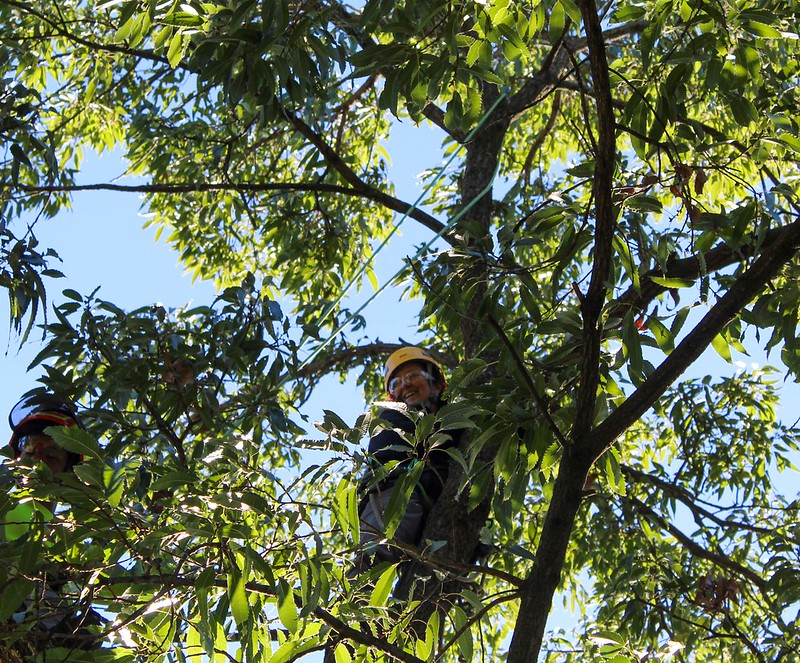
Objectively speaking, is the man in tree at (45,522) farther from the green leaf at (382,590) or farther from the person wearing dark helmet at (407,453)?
the person wearing dark helmet at (407,453)

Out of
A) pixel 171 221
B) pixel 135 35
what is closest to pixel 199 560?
pixel 135 35

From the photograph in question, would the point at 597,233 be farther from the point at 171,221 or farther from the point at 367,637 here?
the point at 171,221

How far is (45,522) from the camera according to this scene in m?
2.03

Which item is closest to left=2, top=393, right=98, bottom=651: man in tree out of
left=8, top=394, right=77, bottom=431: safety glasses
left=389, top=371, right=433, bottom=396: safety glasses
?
left=8, top=394, right=77, bottom=431: safety glasses

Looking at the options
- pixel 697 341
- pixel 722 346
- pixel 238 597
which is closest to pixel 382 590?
pixel 238 597

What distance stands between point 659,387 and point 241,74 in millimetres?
1428

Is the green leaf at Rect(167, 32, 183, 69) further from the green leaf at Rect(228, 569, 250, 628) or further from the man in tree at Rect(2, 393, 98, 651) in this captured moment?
the green leaf at Rect(228, 569, 250, 628)

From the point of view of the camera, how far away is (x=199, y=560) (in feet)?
7.26

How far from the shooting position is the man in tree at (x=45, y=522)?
207 cm

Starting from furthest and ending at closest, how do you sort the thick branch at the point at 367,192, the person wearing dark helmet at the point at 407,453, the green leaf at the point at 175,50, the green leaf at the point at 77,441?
1. the thick branch at the point at 367,192
2. the person wearing dark helmet at the point at 407,453
3. the green leaf at the point at 175,50
4. the green leaf at the point at 77,441

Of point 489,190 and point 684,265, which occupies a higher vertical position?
point 489,190

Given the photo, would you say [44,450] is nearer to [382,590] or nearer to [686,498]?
[382,590]

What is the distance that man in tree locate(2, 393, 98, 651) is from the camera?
2.07 metres

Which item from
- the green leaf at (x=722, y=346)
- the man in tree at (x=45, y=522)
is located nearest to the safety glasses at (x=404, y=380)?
the man in tree at (x=45, y=522)
